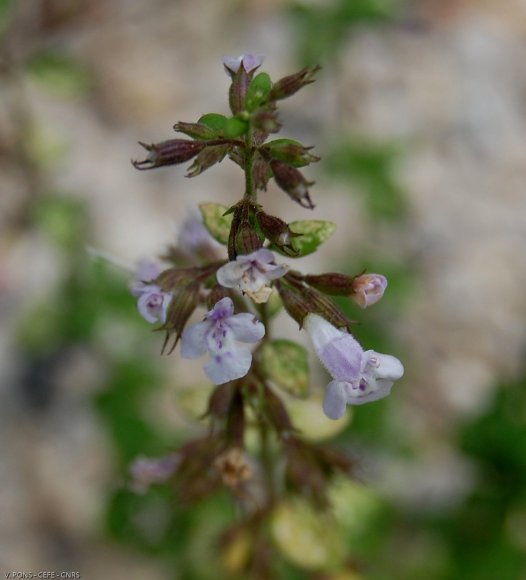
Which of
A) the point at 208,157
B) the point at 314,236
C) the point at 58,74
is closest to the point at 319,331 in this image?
the point at 314,236

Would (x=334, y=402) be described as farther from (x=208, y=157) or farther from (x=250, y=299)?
(x=208, y=157)

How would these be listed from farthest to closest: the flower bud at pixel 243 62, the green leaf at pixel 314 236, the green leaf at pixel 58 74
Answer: the green leaf at pixel 58 74 → the green leaf at pixel 314 236 → the flower bud at pixel 243 62

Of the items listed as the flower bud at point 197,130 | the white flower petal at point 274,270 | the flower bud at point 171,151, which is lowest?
the white flower petal at point 274,270

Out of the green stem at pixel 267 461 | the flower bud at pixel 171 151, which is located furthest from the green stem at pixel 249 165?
the green stem at pixel 267 461

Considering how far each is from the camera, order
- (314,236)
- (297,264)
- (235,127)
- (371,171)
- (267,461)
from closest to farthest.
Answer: (235,127), (314,236), (267,461), (371,171), (297,264)

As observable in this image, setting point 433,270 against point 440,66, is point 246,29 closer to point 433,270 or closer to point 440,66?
point 440,66

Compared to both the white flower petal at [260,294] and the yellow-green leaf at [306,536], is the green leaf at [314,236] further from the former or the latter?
the yellow-green leaf at [306,536]

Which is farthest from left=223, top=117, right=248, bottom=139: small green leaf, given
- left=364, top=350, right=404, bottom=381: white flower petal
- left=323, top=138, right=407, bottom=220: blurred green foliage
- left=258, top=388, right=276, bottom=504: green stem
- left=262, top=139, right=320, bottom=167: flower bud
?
left=323, top=138, right=407, bottom=220: blurred green foliage
